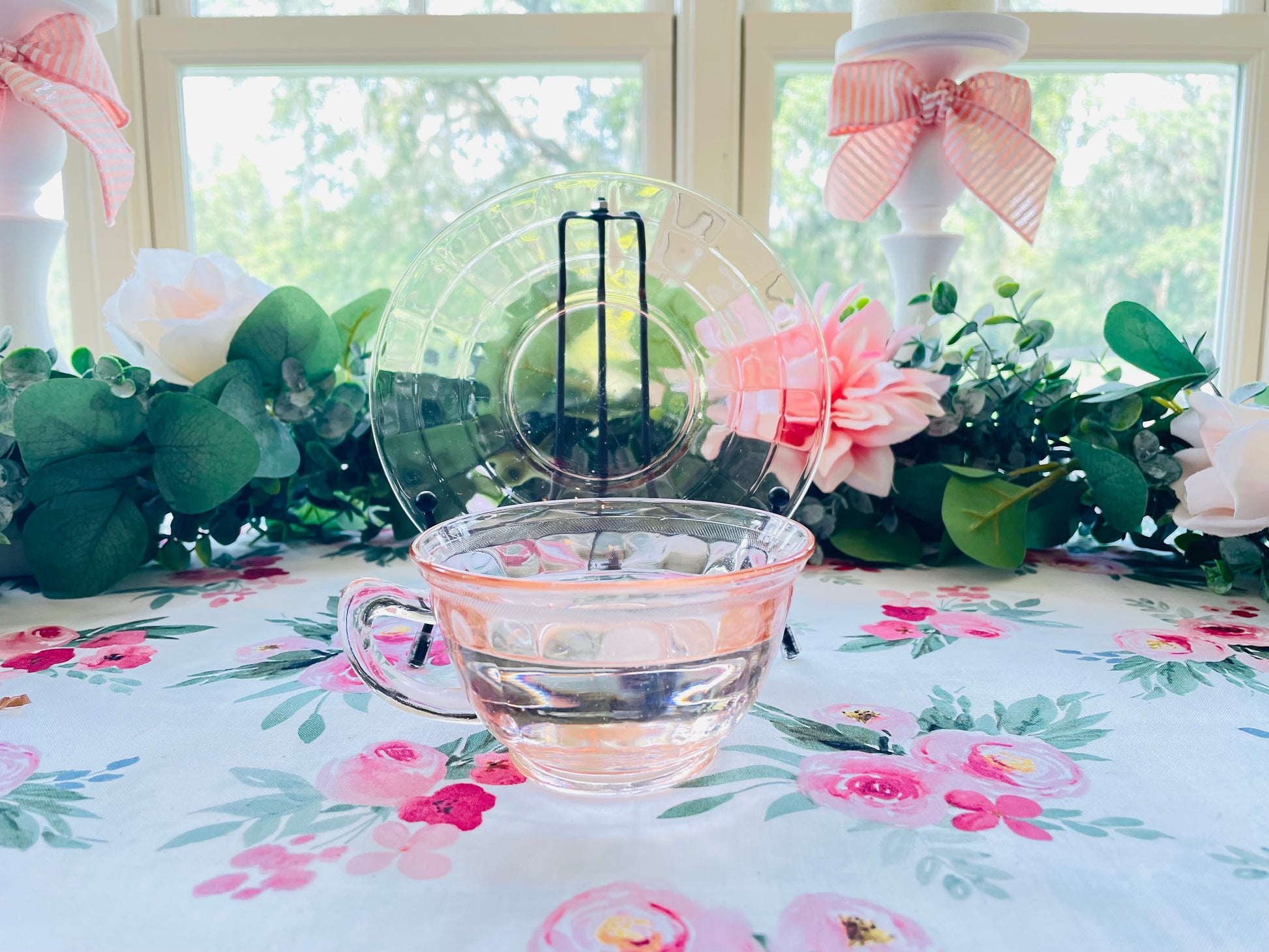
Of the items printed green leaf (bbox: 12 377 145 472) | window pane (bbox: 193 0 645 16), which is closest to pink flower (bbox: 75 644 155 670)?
printed green leaf (bbox: 12 377 145 472)

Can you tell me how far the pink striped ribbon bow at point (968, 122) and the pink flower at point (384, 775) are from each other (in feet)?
1.64

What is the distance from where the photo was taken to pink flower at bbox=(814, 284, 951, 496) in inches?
21.1

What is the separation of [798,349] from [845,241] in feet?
1.73

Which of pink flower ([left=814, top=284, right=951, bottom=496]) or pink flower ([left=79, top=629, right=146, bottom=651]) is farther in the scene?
pink flower ([left=814, top=284, right=951, bottom=496])

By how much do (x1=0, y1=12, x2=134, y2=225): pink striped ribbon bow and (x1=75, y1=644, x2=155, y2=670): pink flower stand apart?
0.36 meters

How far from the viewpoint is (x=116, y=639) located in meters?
0.44

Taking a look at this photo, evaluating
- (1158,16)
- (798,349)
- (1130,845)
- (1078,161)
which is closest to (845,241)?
(1078,161)

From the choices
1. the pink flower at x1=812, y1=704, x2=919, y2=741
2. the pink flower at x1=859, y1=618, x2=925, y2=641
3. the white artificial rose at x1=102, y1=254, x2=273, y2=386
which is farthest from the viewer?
the white artificial rose at x1=102, y1=254, x2=273, y2=386

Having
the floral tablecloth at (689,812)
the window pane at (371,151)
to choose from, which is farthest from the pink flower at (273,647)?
the window pane at (371,151)

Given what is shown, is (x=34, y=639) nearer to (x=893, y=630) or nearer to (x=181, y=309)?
(x=181, y=309)

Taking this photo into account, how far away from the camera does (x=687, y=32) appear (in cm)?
87

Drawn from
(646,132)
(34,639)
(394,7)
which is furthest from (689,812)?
(394,7)

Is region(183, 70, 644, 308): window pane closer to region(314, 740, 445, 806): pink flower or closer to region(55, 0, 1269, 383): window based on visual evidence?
region(55, 0, 1269, 383): window

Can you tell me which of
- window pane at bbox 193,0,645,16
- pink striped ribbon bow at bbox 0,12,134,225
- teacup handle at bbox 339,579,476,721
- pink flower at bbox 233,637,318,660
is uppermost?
window pane at bbox 193,0,645,16
